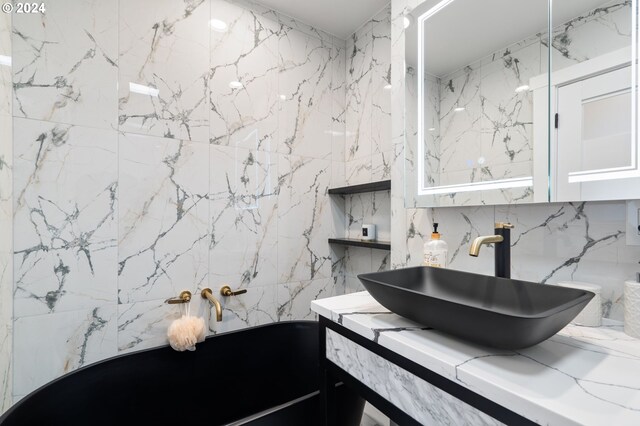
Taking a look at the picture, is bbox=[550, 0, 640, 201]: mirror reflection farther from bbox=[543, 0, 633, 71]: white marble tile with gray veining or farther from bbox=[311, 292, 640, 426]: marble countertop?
bbox=[311, 292, 640, 426]: marble countertop

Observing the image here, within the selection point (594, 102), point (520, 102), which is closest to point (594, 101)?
point (594, 102)

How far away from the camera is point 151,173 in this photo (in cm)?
157

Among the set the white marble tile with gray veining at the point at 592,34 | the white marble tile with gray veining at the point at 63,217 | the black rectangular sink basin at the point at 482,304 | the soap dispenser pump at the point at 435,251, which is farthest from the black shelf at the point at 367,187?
the white marble tile with gray veining at the point at 63,217

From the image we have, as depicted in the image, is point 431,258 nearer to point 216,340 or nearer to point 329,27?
point 216,340

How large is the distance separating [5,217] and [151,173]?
60cm

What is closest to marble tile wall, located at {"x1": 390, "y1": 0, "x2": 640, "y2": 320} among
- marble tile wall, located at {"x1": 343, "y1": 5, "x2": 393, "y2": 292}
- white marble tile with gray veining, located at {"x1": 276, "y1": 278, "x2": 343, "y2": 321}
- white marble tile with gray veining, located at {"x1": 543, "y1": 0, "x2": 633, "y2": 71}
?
white marble tile with gray veining, located at {"x1": 543, "y1": 0, "x2": 633, "y2": 71}

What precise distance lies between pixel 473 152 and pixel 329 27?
5.18ft

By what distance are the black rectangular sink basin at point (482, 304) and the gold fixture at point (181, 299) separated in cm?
114

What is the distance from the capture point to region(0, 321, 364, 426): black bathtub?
3.96 ft

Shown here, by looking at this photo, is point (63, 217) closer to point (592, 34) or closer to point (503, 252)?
point (503, 252)

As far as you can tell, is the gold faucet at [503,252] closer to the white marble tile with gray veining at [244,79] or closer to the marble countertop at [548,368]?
the marble countertop at [548,368]

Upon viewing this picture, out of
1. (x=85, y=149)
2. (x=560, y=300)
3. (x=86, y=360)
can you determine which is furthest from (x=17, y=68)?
(x=560, y=300)

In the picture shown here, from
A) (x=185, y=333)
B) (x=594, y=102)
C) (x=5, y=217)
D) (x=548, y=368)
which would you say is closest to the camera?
(x=548, y=368)

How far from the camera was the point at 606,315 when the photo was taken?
0.93 metres
